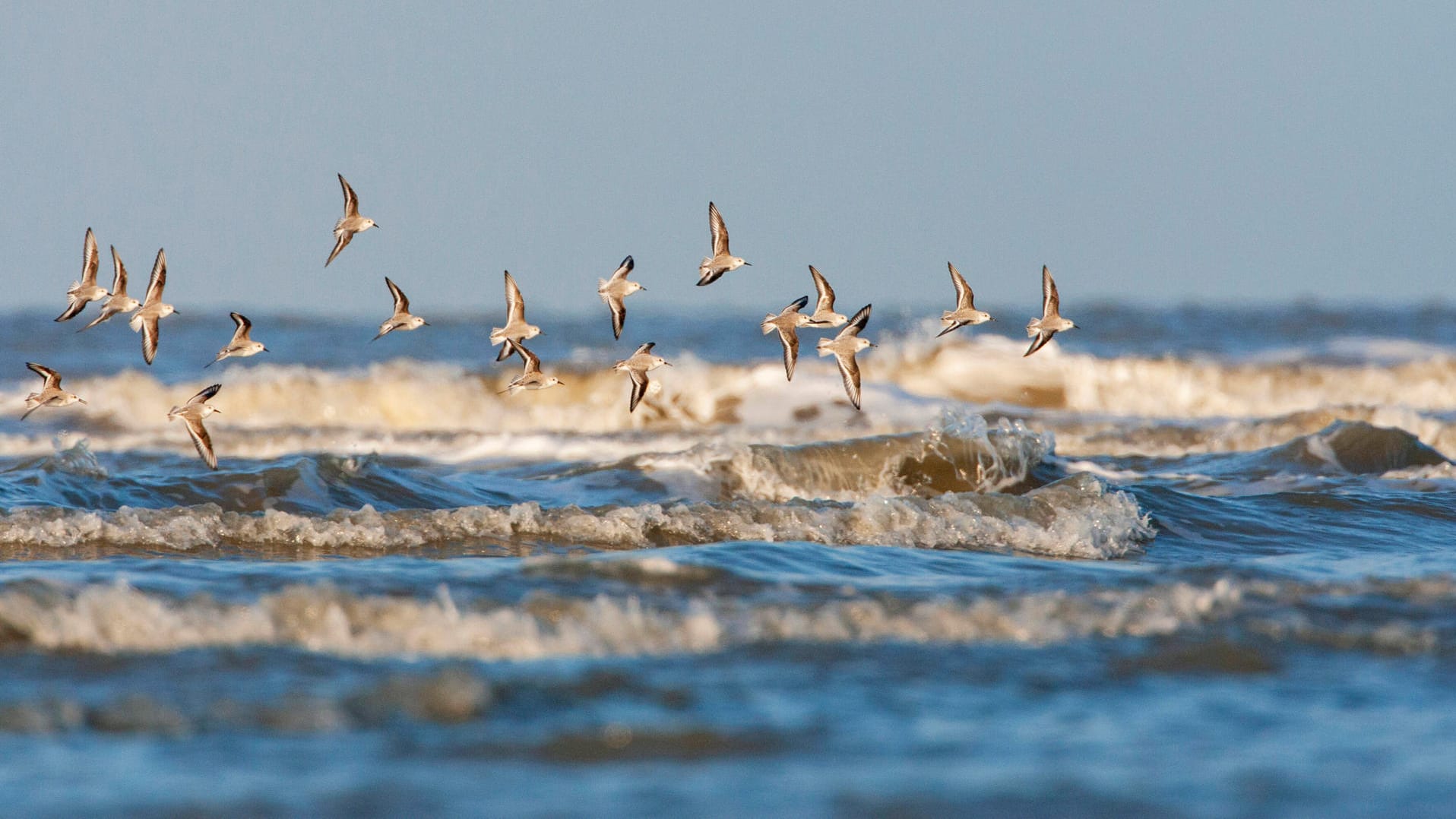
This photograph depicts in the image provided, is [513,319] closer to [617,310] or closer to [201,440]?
[617,310]

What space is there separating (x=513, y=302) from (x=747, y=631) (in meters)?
6.63

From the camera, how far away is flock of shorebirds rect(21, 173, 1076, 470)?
494 inches

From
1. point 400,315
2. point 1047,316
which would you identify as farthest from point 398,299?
point 1047,316

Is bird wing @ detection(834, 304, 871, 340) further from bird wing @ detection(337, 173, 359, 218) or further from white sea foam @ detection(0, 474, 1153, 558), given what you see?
bird wing @ detection(337, 173, 359, 218)

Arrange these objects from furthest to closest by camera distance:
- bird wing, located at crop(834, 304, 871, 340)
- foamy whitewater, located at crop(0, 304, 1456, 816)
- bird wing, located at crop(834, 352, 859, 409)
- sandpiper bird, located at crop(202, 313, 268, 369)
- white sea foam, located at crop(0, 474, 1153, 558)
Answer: bird wing, located at crop(834, 352, 859, 409)
sandpiper bird, located at crop(202, 313, 268, 369)
bird wing, located at crop(834, 304, 871, 340)
white sea foam, located at crop(0, 474, 1153, 558)
foamy whitewater, located at crop(0, 304, 1456, 816)

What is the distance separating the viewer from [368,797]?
5.53m

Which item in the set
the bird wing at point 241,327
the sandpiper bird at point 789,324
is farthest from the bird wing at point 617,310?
the bird wing at point 241,327

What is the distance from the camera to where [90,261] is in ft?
40.9

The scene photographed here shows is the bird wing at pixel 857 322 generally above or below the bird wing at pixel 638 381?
above

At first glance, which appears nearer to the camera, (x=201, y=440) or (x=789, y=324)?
(x=201, y=440)

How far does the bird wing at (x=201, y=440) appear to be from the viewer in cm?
1231

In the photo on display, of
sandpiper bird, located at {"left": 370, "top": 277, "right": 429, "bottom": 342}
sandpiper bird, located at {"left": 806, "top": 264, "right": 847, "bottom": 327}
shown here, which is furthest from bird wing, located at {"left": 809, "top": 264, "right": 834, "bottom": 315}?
sandpiper bird, located at {"left": 370, "top": 277, "right": 429, "bottom": 342}

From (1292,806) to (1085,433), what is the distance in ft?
45.2

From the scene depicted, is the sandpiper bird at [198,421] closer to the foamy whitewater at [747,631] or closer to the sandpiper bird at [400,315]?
the foamy whitewater at [747,631]
